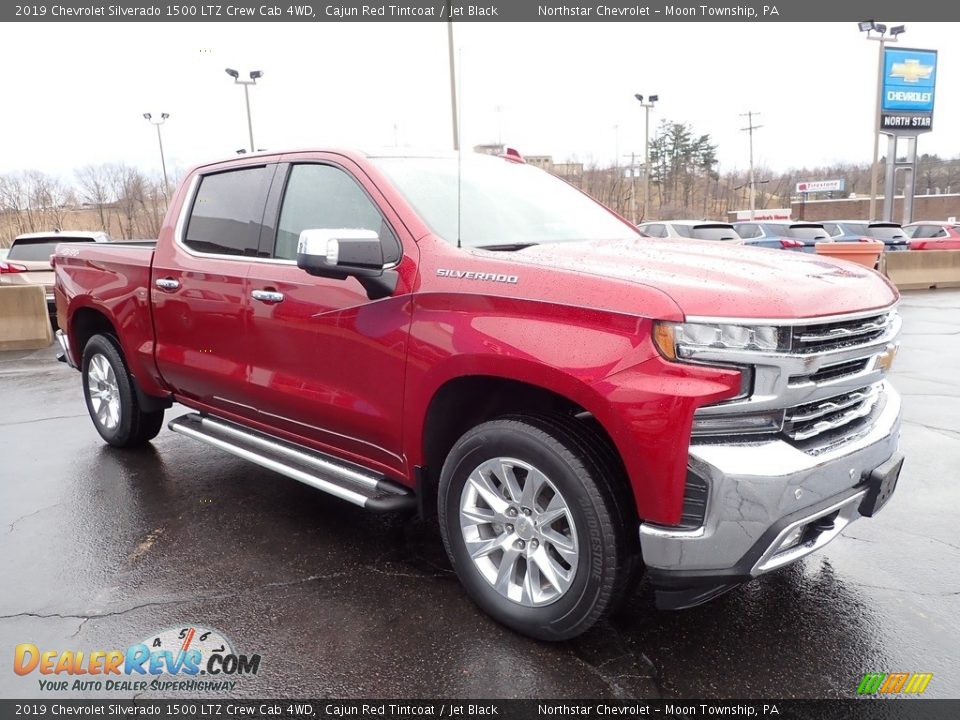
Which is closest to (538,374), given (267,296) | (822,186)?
(267,296)

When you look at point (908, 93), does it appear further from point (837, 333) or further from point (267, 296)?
point (267, 296)

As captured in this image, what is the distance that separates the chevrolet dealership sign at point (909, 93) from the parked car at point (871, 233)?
384 inches

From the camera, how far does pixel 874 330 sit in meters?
2.84

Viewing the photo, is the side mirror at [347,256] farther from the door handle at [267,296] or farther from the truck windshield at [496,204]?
the door handle at [267,296]

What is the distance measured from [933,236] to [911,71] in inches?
397

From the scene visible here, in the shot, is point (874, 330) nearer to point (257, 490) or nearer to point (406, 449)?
point (406, 449)

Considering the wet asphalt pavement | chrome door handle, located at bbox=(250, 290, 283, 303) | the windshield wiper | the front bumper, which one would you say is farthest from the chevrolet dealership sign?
the front bumper

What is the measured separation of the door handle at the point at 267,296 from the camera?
3.77 meters

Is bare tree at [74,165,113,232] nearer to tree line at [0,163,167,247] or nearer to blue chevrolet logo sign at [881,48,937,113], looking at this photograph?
tree line at [0,163,167,247]

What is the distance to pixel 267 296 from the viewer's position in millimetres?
3822

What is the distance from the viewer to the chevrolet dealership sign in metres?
29.4

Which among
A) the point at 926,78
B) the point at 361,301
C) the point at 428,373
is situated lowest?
the point at 428,373

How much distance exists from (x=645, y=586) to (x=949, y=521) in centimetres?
194

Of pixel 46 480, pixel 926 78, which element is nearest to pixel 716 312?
→ pixel 46 480
